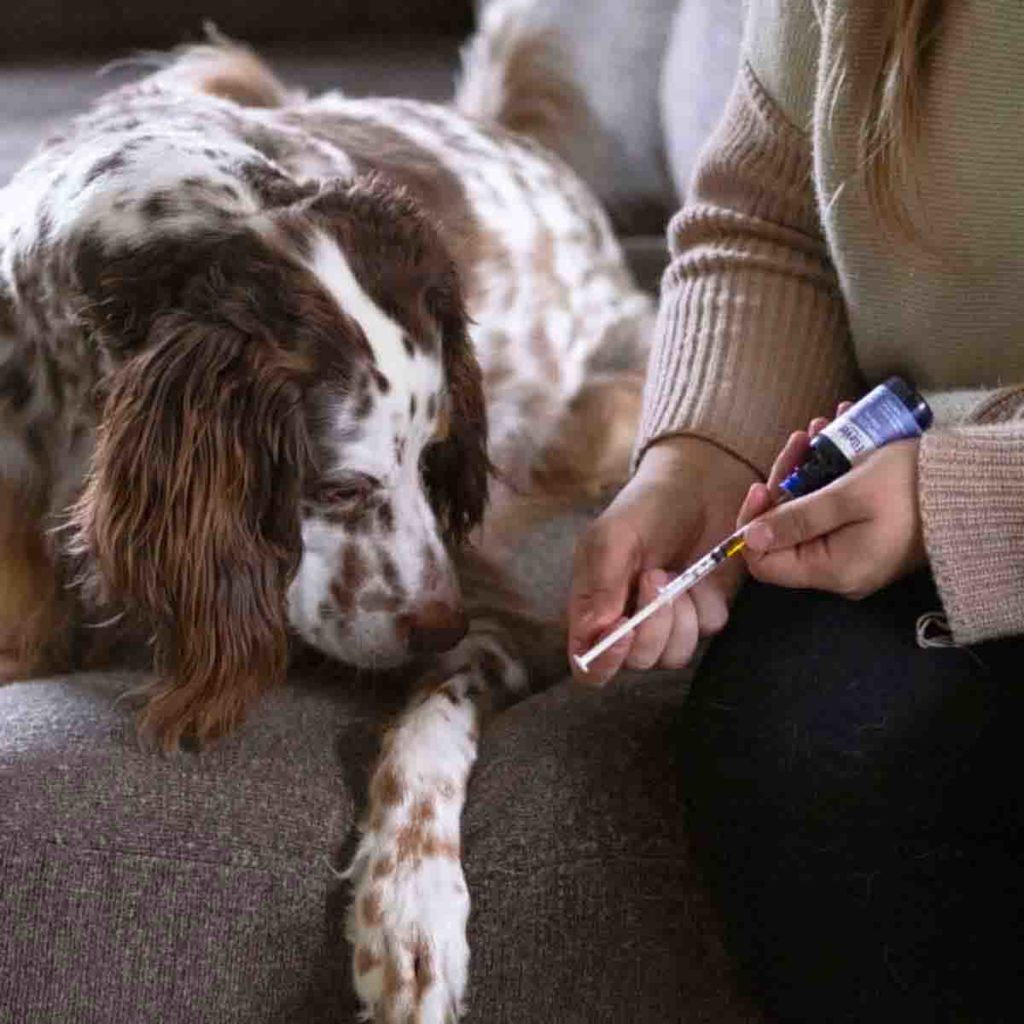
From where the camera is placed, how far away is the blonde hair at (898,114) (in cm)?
116

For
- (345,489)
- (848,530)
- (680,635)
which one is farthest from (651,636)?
(345,489)

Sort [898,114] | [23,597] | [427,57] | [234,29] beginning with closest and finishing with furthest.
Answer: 1. [898,114]
2. [23,597]
3. [427,57]
4. [234,29]

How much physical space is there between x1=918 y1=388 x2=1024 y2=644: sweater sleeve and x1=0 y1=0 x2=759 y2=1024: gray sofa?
11.1 inches

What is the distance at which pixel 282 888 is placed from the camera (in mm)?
1202

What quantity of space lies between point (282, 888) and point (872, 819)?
44cm

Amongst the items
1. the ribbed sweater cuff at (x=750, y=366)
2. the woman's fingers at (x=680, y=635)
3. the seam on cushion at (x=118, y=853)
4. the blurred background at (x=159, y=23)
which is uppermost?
the ribbed sweater cuff at (x=750, y=366)

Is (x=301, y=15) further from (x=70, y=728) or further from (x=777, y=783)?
(x=777, y=783)

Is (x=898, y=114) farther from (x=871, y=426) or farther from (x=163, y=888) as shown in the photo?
(x=163, y=888)

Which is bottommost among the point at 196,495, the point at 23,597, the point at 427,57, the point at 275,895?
the point at 427,57

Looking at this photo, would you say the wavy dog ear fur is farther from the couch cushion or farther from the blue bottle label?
the blue bottle label

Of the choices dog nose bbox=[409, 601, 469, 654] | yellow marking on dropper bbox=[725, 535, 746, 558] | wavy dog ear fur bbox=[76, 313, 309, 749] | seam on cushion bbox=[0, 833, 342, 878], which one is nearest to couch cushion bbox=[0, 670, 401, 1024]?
seam on cushion bbox=[0, 833, 342, 878]

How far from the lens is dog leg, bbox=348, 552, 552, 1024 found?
46.2 inches

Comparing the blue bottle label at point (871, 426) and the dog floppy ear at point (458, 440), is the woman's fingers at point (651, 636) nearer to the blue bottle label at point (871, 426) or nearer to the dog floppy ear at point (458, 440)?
the blue bottle label at point (871, 426)

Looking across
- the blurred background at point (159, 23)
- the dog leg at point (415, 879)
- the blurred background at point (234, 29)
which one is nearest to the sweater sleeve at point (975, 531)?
the dog leg at point (415, 879)
